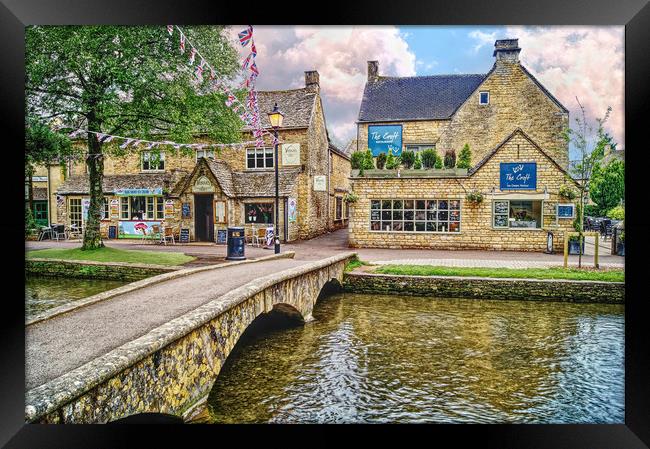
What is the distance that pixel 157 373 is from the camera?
292 centimetres

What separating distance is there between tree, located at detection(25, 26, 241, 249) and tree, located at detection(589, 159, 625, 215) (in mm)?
5132

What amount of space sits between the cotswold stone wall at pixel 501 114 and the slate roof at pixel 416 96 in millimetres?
320

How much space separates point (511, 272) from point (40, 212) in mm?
6881

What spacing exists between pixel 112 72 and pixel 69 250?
6.73 ft

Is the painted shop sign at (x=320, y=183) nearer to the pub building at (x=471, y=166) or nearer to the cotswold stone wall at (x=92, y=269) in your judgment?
the pub building at (x=471, y=166)

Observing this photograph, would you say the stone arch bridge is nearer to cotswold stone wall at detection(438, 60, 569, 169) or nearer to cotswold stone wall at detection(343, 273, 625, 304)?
cotswold stone wall at detection(343, 273, 625, 304)

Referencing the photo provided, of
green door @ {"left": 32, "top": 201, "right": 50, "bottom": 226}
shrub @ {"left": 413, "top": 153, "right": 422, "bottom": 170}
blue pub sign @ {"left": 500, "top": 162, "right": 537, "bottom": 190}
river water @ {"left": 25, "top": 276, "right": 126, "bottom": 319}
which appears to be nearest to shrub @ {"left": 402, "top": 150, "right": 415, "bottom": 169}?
shrub @ {"left": 413, "top": 153, "right": 422, "bottom": 170}

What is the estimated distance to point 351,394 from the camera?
407 centimetres

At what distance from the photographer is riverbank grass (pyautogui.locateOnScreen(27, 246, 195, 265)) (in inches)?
187

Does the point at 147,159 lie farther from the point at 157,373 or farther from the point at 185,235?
the point at 157,373

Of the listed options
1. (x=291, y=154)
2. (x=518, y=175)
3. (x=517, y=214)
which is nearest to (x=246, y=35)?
(x=291, y=154)

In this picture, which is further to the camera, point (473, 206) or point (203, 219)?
point (473, 206)
